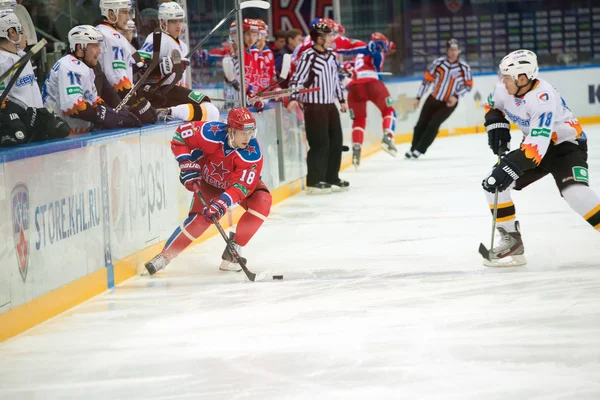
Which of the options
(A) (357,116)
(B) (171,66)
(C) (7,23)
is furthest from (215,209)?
(A) (357,116)

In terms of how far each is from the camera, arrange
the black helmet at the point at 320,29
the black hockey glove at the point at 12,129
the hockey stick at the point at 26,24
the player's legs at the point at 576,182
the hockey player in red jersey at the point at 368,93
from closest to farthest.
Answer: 1. the black hockey glove at the point at 12,129
2. the player's legs at the point at 576,182
3. the hockey stick at the point at 26,24
4. the black helmet at the point at 320,29
5. the hockey player in red jersey at the point at 368,93

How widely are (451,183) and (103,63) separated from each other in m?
4.29

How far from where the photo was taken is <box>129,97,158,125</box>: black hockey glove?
6312 mm

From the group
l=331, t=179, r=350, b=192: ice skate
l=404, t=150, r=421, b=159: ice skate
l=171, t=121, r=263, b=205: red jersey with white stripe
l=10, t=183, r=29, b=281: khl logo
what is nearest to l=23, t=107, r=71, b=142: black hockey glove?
l=10, t=183, r=29, b=281: khl logo

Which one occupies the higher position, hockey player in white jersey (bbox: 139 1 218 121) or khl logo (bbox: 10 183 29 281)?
hockey player in white jersey (bbox: 139 1 218 121)

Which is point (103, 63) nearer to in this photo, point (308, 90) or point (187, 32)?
point (187, 32)

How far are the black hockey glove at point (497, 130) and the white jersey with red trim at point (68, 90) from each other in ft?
7.20

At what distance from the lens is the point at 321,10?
1427cm

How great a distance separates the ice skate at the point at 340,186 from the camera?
9.39m

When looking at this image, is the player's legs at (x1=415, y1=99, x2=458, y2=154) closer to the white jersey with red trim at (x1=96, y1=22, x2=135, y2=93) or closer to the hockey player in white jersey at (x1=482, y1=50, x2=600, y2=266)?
the white jersey with red trim at (x1=96, y1=22, x2=135, y2=93)

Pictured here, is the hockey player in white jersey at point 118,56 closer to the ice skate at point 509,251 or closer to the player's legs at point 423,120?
the ice skate at point 509,251

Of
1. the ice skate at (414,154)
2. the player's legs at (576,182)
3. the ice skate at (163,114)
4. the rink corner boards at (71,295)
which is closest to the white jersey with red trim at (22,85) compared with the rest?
the rink corner boards at (71,295)

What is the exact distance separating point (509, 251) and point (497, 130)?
66 cm

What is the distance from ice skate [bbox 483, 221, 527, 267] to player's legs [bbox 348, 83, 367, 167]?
541cm
